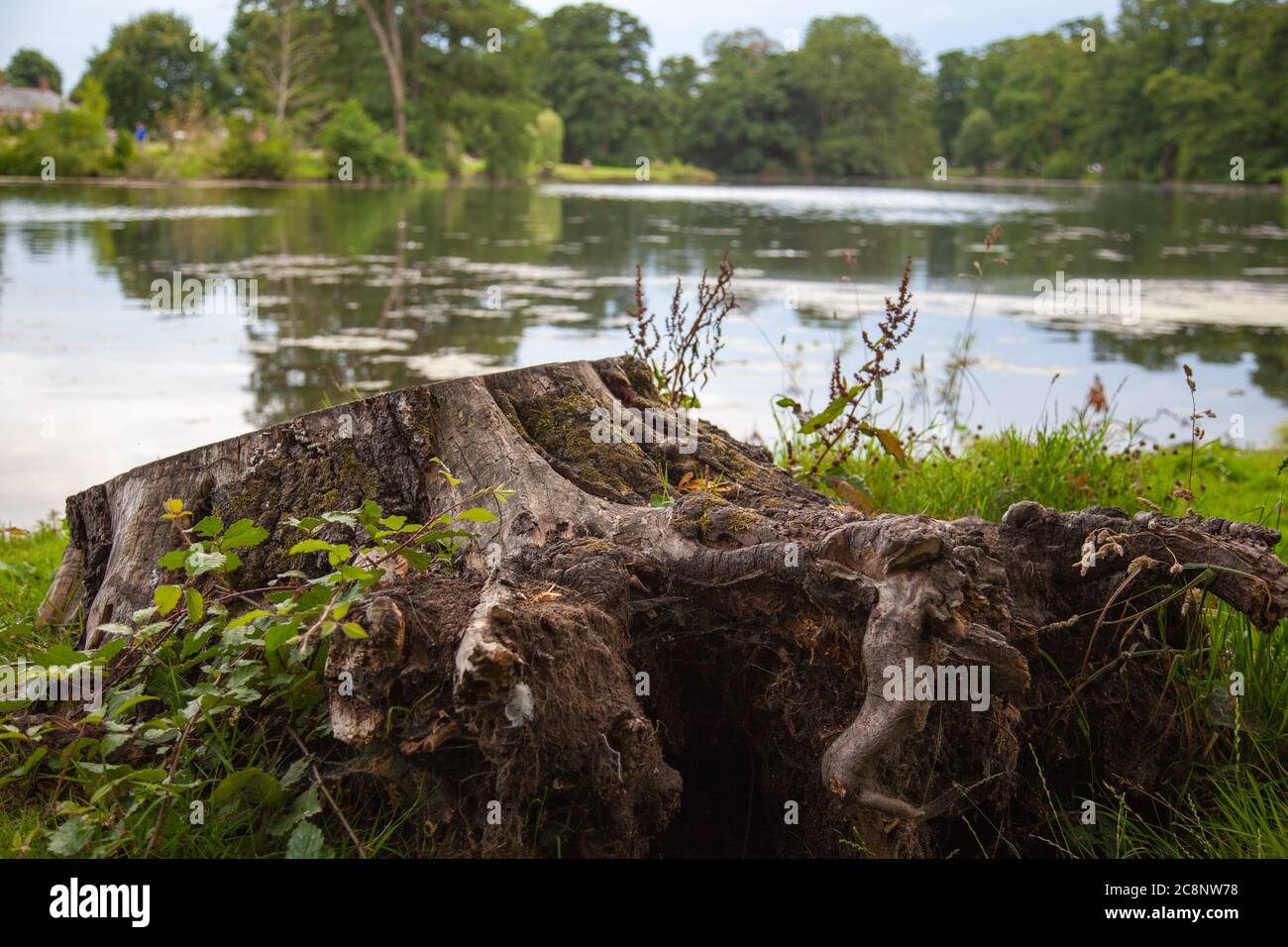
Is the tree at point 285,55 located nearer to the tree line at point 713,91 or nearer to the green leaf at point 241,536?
the tree line at point 713,91

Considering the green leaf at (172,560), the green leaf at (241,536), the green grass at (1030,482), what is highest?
the green leaf at (241,536)

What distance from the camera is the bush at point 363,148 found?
38.2 m

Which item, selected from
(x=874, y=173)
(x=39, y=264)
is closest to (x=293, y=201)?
(x=39, y=264)

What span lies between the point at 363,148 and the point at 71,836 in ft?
129

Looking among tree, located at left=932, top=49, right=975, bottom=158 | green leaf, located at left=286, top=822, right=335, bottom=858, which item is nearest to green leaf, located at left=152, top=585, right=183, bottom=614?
green leaf, located at left=286, top=822, right=335, bottom=858

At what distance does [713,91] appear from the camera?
7356 cm

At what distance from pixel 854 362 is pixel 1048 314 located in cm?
377

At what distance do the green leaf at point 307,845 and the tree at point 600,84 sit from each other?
62855 millimetres

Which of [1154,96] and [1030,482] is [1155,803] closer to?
[1030,482]

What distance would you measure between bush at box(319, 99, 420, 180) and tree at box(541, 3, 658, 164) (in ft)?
80.3

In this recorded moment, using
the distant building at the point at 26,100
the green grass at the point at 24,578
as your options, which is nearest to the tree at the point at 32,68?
the distant building at the point at 26,100

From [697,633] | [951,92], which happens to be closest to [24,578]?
[697,633]

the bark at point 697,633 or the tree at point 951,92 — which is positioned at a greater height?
the tree at point 951,92
